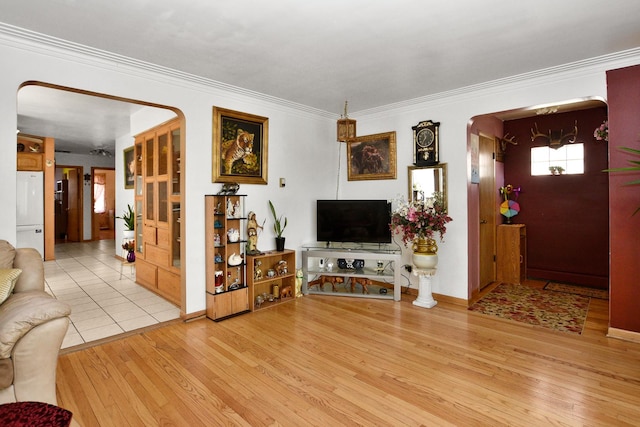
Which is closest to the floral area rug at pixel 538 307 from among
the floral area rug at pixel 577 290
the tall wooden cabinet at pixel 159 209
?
the floral area rug at pixel 577 290

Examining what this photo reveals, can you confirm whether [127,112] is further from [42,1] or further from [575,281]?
[575,281]

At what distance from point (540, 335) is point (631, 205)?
1.43 meters

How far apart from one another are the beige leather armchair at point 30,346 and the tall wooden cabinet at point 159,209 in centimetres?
207

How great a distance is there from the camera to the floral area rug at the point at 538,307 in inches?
138

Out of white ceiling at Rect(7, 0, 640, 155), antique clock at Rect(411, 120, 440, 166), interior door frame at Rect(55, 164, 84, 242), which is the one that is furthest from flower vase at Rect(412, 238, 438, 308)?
interior door frame at Rect(55, 164, 84, 242)

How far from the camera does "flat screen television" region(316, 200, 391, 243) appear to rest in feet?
14.7

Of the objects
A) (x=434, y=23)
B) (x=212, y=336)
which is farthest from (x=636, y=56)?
(x=212, y=336)

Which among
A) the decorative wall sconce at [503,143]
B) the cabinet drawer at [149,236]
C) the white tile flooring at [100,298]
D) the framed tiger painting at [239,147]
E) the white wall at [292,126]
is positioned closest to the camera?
the white wall at [292,126]

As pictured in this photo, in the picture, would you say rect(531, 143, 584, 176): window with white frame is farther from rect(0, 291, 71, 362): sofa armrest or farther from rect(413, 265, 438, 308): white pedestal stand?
rect(0, 291, 71, 362): sofa armrest

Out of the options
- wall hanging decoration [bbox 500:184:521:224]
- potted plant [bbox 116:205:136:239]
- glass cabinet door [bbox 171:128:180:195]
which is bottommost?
potted plant [bbox 116:205:136:239]

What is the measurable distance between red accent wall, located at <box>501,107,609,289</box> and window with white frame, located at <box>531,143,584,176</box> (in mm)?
69

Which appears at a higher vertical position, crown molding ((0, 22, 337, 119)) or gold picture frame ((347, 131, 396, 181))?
crown molding ((0, 22, 337, 119))

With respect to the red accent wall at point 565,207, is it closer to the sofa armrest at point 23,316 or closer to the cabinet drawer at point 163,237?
the cabinet drawer at point 163,237

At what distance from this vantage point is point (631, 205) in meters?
3.03
